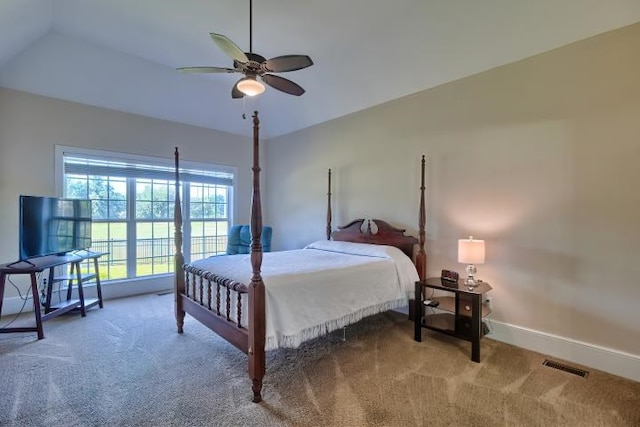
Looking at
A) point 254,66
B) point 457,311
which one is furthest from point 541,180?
point 254,66

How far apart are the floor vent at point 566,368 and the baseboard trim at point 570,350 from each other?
0.14 meters

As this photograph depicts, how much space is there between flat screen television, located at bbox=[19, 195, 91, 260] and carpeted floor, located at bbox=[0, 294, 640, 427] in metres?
0.93

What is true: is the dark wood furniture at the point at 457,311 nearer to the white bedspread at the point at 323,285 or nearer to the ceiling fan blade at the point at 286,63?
the white bedspread at the point at 323,285

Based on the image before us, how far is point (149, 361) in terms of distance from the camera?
2717 mm

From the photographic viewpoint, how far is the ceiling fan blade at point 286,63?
2334 millimetres

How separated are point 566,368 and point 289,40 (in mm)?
4161

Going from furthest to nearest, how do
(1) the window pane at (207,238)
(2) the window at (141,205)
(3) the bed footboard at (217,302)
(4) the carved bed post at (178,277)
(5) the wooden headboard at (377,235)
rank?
1. (1) the window pane at (207,238)
2. (2) the window at (141,205)
3. (5) the wooden headboard at (377,235)
4. (4) the carved bed post at (178,277)
5. (3) the bed footboard at (217,302)

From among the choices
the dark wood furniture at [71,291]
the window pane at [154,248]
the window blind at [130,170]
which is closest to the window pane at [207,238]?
the window pane at [154,248]

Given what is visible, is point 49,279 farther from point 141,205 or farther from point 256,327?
point 256,327

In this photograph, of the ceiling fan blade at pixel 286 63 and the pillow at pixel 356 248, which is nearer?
the ceiling fan blade at pixel 286 63

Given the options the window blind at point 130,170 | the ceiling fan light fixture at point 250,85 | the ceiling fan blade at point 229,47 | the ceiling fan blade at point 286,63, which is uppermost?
the ceiling fan blade at point 286,63

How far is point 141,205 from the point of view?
494 cm

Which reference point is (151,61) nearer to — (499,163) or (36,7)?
(36,7)

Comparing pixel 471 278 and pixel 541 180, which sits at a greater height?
pixel 541 180
